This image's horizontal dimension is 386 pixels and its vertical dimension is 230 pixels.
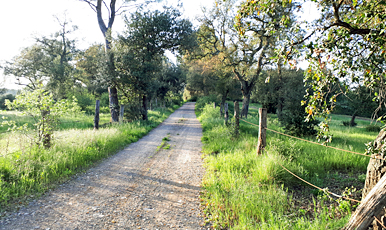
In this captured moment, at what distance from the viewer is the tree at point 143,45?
45.9 feet

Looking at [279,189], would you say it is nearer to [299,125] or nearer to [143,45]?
[299,125]

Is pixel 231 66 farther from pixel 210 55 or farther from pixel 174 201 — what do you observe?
pixel 174 201

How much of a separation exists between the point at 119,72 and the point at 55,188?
1060 cm

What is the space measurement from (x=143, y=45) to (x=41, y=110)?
33.8 ft

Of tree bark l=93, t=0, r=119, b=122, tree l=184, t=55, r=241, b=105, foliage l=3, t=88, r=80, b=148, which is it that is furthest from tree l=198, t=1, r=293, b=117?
foliage l=3, t=88, r=80, b=148

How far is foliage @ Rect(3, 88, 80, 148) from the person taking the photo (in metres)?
5.84

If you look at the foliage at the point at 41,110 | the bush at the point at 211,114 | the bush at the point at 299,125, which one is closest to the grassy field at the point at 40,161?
the foliage at the point at 41,110

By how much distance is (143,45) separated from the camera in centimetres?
1494

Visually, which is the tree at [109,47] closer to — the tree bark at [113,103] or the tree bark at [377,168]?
the tree bark at [113,103]

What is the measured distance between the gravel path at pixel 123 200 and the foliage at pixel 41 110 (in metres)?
1.95

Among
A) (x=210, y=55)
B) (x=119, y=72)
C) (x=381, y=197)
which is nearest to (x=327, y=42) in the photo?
(x=381, y=197)

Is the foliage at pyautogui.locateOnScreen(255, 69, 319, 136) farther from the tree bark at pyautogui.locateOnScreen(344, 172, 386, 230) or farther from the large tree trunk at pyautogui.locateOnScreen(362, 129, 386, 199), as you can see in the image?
the large tree trunk at pyautogui.locateOnScreen(362, 129, 386, 199)

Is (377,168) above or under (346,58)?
under

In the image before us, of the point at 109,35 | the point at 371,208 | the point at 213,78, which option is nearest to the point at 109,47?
the point at 109,35
